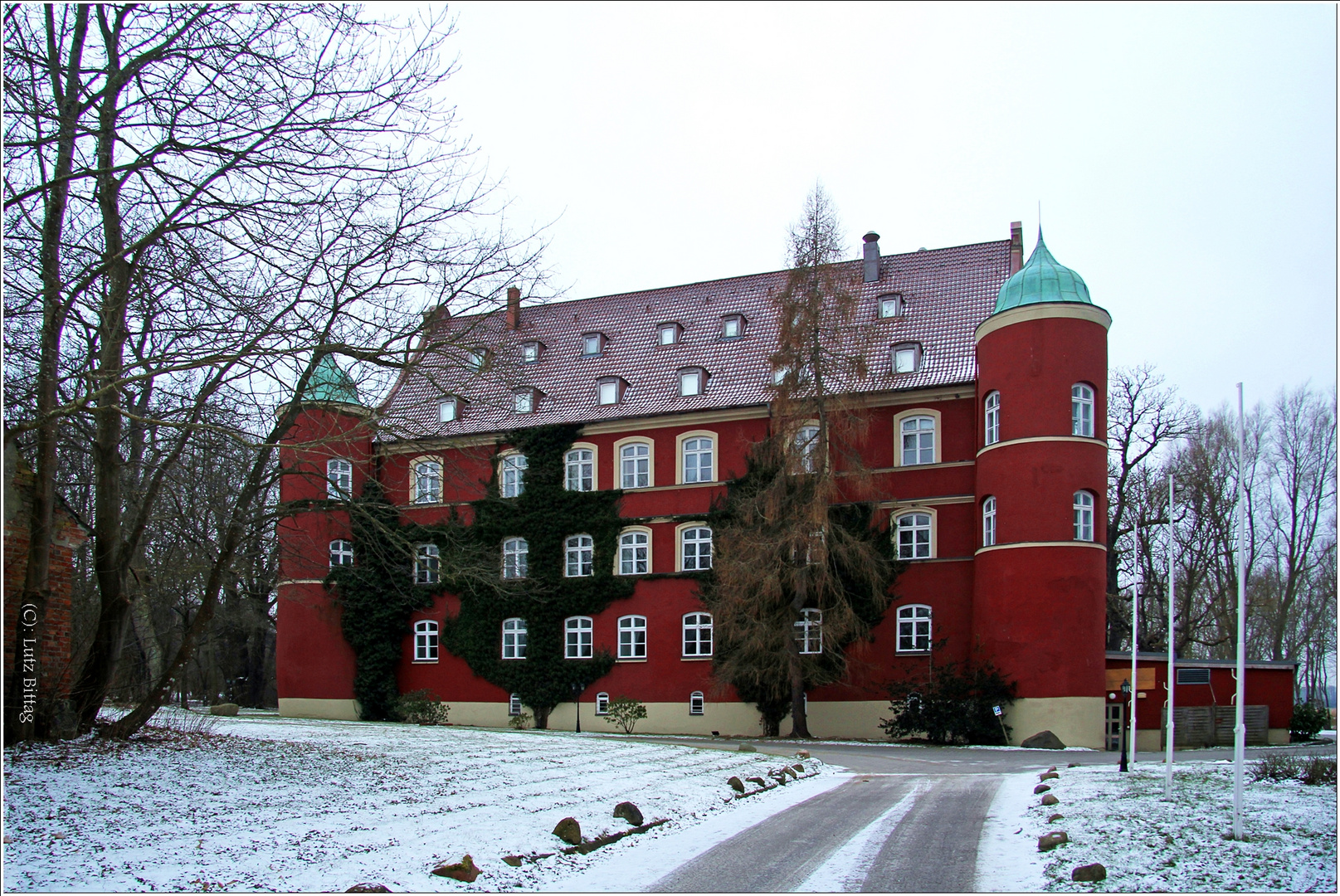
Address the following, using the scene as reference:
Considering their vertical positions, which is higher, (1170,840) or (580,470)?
(580,470)

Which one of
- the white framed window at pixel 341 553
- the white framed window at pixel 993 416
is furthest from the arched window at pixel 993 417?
the white framed window at pixel 341 553

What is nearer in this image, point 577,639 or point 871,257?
point 577,639

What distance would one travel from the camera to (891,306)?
33.8 metres

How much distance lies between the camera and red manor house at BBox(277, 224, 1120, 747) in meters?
27.2

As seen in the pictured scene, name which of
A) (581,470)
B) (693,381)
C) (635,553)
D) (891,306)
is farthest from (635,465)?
(891,306)

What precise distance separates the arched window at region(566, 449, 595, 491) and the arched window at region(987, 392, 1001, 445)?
11.7 metres

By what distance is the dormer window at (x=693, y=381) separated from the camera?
33469 millimetres

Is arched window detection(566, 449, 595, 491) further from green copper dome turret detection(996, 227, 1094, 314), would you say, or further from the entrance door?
the entrance door

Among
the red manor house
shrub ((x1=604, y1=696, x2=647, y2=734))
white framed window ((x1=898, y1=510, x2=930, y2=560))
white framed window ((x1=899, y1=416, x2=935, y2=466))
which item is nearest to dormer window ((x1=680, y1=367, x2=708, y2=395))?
the red manor house

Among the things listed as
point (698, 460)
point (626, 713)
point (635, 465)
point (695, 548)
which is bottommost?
point (626, 713)

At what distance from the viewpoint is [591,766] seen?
15672 millimetres

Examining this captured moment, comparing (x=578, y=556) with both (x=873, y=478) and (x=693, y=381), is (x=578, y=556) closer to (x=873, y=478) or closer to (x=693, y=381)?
(x=693, y=381)

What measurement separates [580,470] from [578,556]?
2617mm

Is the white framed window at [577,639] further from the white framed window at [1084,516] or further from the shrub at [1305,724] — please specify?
the shrub at [1305,724]
